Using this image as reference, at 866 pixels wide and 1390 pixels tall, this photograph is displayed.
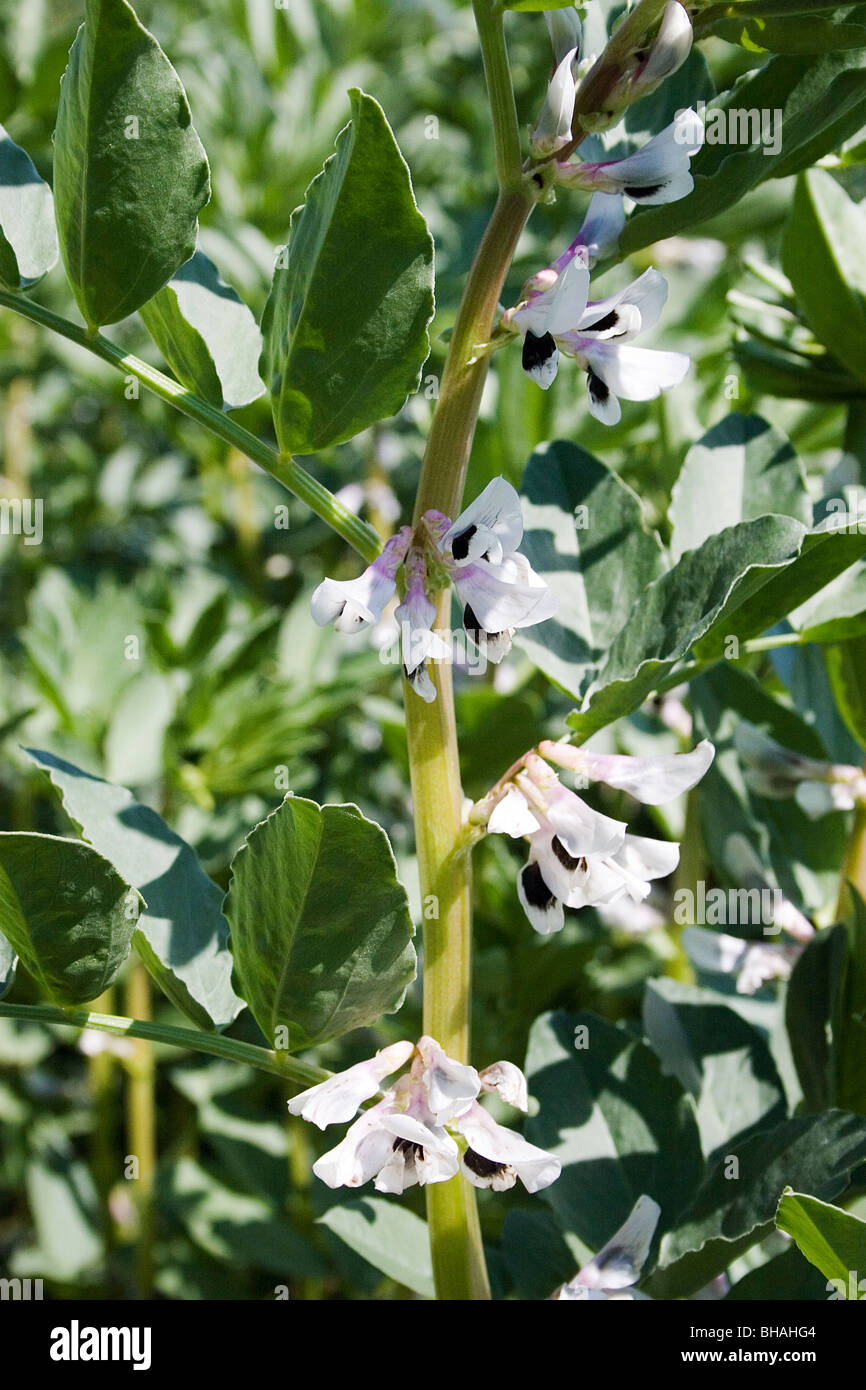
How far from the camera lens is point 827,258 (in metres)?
0.75

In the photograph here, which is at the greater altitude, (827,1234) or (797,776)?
(797,776)

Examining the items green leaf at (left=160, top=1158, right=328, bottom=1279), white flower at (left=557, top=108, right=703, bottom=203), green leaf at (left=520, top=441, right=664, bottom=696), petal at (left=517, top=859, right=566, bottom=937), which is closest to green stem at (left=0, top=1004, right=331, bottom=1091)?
petal at (left=517, top=859, right=566, bottom=937)

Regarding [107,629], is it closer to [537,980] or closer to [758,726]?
[537,980]

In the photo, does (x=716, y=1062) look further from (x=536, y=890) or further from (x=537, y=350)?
(x=537, y=350)

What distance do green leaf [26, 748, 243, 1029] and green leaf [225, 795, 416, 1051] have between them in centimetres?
4

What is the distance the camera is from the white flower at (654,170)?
482 mm

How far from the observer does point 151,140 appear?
1.66 feet

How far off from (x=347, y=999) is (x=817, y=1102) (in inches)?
12.0

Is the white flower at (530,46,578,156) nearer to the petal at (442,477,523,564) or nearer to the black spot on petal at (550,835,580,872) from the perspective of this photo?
the petal at (442,477,523,564)

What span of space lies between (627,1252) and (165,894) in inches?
10.7

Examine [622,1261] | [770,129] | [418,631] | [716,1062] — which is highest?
[770,129]

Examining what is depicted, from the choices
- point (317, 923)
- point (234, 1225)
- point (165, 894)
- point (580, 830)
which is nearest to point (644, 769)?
point (580, 830)

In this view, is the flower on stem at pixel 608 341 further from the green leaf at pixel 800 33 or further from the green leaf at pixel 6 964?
the green leaf at pixel 6 964
